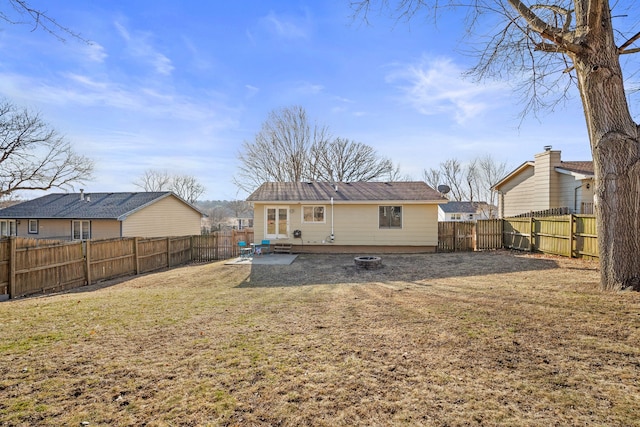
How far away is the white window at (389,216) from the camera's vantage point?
1571 centimetres

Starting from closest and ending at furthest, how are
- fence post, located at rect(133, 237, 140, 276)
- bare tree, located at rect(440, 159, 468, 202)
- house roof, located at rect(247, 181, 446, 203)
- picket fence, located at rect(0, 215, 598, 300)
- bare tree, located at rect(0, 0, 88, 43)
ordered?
bare tree, located at rect(0, 0, 88, 43) < picket fence, located at rect(0, 215, 598, 300) < fence post, located at rect(133, 237, 140, 276) < house roof, located at rect(247, 181, 446, 203) < bare tree, located at rect(440, 159, 468, 202)

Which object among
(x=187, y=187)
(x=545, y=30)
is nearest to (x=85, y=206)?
(x=545, y=30)

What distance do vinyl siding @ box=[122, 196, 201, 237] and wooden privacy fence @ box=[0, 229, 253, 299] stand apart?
21.6 ft

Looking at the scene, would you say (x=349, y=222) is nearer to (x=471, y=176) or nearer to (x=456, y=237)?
(x=456, y=237)

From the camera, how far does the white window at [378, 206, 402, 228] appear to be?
15711 mm

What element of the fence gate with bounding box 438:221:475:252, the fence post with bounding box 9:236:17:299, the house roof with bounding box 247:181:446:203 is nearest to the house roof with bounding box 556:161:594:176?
the fence gate with bounding box 438:221:475:252

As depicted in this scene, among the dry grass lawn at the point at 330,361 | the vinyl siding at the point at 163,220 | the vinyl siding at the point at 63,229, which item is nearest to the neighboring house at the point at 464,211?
the vinyl siding at the point at 163,220

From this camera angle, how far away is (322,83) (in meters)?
16.3

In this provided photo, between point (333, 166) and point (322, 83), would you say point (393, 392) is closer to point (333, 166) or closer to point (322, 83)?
point (322, 83)

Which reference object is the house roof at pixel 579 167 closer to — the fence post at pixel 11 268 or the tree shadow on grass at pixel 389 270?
the tree shadow on grass at pixel 389 270

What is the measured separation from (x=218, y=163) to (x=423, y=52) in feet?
79.9

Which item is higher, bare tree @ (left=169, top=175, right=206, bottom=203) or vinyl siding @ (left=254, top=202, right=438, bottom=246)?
bare tree @ (left=169, top=175, right=206, bottom=203)

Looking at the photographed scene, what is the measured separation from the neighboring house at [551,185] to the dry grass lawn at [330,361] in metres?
11.1

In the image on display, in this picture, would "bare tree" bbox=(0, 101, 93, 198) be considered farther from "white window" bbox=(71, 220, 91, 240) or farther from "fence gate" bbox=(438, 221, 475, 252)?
"fence gate" bbox=(438, 221, 475, 252)
